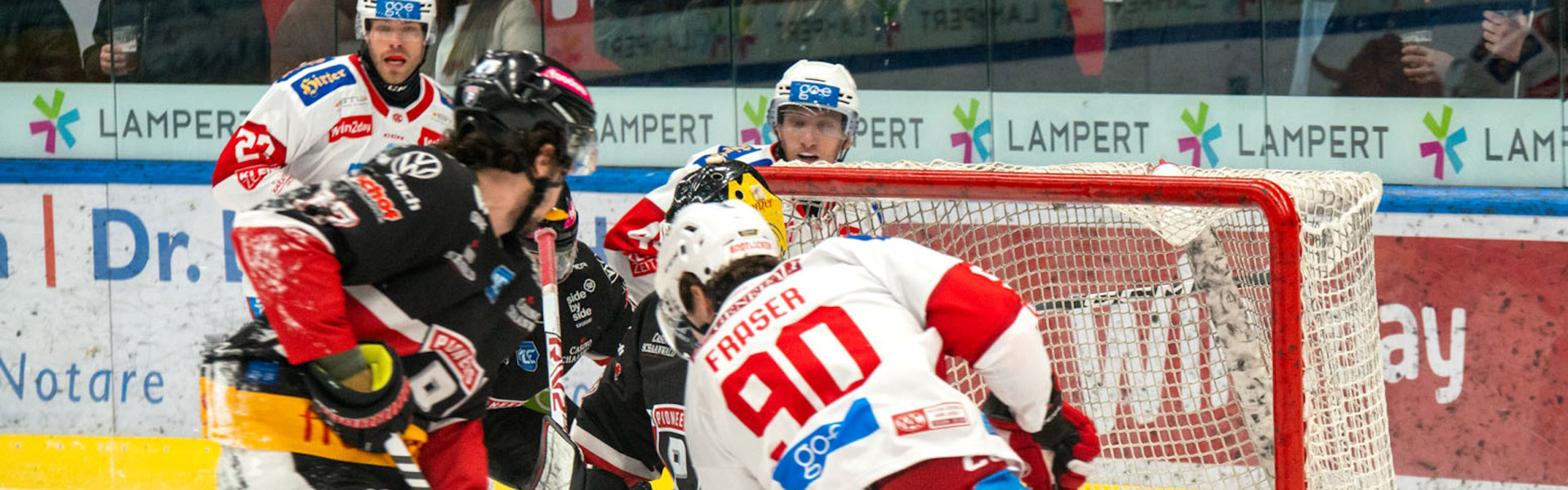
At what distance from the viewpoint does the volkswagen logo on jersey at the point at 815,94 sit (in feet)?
13.3

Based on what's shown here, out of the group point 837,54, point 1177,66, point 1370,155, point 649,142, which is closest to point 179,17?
point 649,142

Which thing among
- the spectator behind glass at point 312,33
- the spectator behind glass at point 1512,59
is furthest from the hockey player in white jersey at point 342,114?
the spectator behind glass at point 1512,59

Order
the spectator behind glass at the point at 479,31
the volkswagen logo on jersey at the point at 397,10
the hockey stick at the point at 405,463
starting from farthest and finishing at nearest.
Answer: the spectator behind glass at the point at 479,31, the volkswagen logo on jersey at the point at 397,10, the hockey stick at the point at 405,463

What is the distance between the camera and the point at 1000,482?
6.82 ft

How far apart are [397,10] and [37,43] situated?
2189mm

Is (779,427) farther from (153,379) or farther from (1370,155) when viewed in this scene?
(153,379)

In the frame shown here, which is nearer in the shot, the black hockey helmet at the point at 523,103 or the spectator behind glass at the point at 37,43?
the black hockey helmet at the point at 523,103

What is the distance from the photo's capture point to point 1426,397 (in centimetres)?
426

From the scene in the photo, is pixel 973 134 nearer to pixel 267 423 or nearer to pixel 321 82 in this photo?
pixel 321 82

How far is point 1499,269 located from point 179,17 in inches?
147

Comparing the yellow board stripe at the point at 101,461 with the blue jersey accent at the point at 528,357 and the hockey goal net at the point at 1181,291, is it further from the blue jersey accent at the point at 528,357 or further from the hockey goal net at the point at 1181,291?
the hockey goal net at the point at 1181,291

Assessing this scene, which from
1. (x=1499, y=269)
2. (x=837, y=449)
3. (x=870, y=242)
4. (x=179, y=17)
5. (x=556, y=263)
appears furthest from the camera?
(x=179, y=17)

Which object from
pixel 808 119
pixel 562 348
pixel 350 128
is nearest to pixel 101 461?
pixel 350 128

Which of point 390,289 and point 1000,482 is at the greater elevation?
point 390,289
